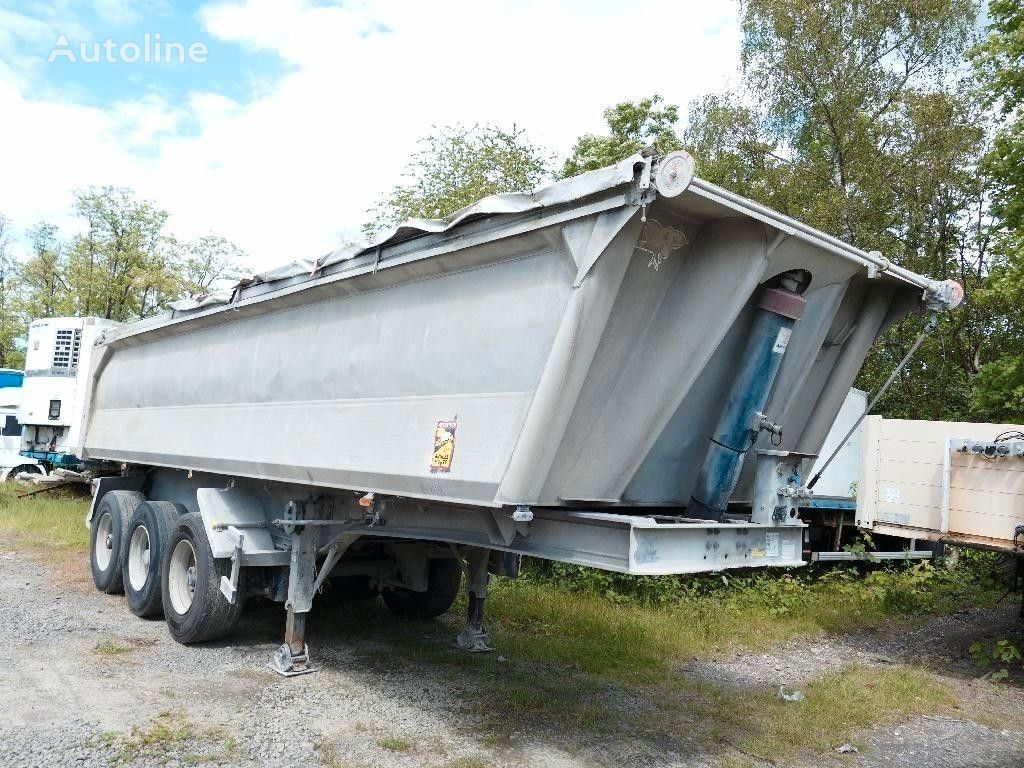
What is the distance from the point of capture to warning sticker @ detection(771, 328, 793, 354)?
15.2 ft

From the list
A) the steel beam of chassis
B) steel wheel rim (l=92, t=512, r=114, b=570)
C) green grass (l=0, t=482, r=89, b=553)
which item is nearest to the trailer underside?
the steel beam of chassis

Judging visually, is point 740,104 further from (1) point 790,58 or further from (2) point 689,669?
(2) point 689,669

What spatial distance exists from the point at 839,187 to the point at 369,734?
17.6 metres

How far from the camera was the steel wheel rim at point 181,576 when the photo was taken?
23.4 feet

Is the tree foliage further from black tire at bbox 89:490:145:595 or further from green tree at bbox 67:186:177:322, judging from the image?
black tire at bbox 89:490:145:595

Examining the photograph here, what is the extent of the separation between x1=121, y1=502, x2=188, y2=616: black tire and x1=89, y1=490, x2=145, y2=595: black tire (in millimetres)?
252

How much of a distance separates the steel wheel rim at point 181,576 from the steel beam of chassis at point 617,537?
2.96 metres

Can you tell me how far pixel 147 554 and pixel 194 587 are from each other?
129cm

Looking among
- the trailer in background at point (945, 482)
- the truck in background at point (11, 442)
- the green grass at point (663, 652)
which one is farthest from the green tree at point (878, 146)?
the truck in background at point (11, 442)

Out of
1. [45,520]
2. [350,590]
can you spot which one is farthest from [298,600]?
[45,520]

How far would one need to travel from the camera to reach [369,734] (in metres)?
5.07

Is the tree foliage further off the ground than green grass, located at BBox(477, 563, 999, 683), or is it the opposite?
the tree foliage

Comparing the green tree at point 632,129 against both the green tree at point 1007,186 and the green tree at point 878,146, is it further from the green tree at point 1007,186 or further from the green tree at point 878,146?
the green tree at point 1007,186

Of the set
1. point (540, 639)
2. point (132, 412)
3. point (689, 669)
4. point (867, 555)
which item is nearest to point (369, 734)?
point (540, 639)
